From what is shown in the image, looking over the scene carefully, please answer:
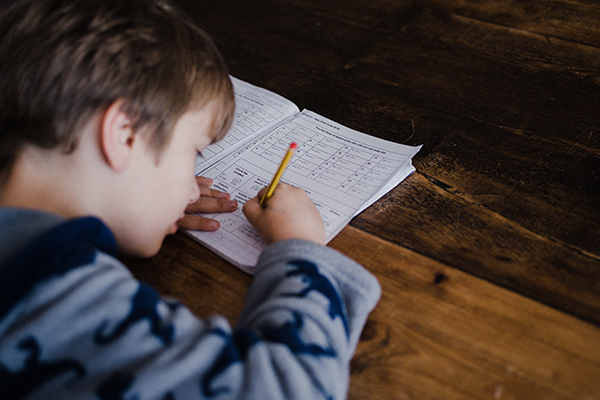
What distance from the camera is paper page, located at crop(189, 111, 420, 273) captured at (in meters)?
0.75

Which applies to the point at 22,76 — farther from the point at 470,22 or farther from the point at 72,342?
the point at 470,22

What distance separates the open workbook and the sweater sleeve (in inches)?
7.0

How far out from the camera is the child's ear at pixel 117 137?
0.60 m

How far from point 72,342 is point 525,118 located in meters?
0.90

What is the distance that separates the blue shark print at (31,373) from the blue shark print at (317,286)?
0.26 meters

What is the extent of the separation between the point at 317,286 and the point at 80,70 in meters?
0.40

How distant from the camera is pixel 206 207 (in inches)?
30.9

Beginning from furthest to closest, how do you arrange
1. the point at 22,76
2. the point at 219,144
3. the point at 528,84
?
1. the point at 528,84
2. the point at 219,144
3. the point at 22,76

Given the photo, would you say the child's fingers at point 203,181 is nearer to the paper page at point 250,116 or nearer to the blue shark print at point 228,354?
the paper page at point 250,116

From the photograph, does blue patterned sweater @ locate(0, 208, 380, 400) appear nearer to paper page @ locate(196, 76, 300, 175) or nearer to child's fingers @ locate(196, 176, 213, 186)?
child's fingers @ locate(196, 176, 213, 186)

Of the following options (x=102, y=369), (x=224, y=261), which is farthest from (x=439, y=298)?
(x=102, y=369)

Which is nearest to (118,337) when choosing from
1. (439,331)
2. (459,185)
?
(439,331)

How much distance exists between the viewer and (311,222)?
715 mm

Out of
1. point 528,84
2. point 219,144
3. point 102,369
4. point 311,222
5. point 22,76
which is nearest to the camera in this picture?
point 102,369
